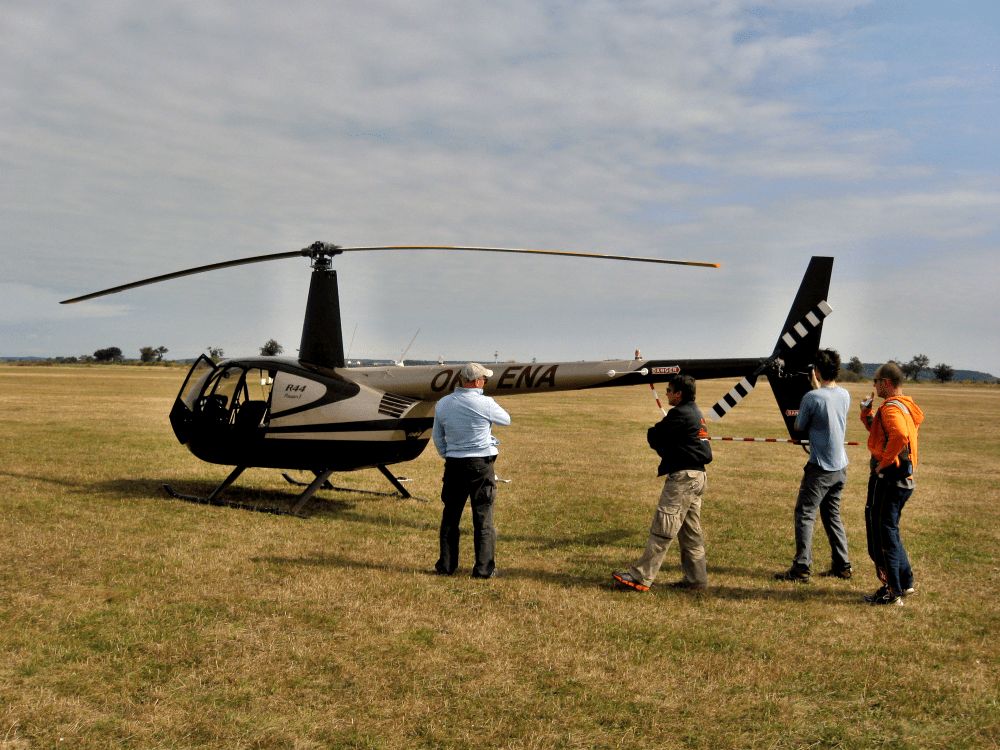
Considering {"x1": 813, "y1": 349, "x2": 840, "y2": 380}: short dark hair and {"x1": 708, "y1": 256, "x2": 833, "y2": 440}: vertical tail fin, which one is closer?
{"x1": 813, "y1": 349, "x2": 840, "y2": 380}: short dark hair

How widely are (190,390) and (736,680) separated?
351 inches

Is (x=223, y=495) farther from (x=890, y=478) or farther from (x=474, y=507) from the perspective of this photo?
(x=890, y=478)

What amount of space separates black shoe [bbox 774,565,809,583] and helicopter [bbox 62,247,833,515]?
7.87 ft

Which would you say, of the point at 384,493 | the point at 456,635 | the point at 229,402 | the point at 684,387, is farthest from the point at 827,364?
Answer: the point at 229,402

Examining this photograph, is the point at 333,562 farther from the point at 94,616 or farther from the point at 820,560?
the point at 820,560

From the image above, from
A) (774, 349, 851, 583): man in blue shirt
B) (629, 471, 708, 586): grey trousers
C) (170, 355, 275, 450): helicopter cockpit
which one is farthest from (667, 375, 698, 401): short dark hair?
(170, 355, 275, 450): helicopter cockpit

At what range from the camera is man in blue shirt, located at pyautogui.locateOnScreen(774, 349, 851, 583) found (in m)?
7.57

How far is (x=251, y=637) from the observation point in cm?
577

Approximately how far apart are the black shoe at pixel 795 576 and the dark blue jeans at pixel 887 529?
796 millimetres

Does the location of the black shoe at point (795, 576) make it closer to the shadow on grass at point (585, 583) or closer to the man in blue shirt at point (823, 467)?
the man in blue shirt at point (823, 467)

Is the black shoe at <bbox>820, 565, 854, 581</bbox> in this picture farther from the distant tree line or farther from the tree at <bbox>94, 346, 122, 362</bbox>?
the tree at <bbox>94, 346, 122, 362</bbox>

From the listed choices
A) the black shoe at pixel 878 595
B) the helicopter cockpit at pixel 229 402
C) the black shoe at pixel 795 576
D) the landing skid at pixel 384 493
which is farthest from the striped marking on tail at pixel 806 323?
the helicopter cockpit at pixel 229 402

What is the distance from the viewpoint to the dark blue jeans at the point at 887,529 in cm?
666

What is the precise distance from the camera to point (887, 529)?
263 inches
